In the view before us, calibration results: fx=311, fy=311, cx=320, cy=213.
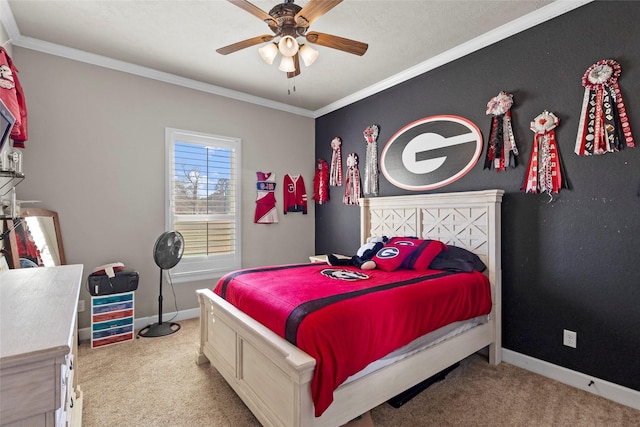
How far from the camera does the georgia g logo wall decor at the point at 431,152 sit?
2.93 m

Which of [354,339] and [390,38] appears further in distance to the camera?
[390,38]

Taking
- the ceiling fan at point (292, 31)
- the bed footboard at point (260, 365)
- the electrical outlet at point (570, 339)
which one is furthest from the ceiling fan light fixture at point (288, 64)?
the electrical outlet at point (570, 339)

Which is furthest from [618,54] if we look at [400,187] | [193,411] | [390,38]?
[193,411]


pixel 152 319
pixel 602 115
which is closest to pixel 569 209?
pixel 602 115

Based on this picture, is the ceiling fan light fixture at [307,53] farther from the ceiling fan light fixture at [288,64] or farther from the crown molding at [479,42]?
the crown molding at [479,42]

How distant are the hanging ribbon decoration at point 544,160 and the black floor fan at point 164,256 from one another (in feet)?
10.6

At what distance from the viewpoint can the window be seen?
11.8ft

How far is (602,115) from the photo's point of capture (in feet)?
6.91

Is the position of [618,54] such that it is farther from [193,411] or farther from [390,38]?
[193,411]

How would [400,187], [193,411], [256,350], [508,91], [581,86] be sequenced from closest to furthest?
[256,350]
[193,411]
[581,86]
[508,91]
[400,187]

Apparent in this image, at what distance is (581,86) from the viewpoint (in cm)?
224

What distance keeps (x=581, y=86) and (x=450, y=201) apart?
1238 millimetres

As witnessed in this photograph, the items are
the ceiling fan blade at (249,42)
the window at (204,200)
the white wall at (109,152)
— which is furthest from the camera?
the window at (204,200)

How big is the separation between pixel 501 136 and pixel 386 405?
7.51 ft
